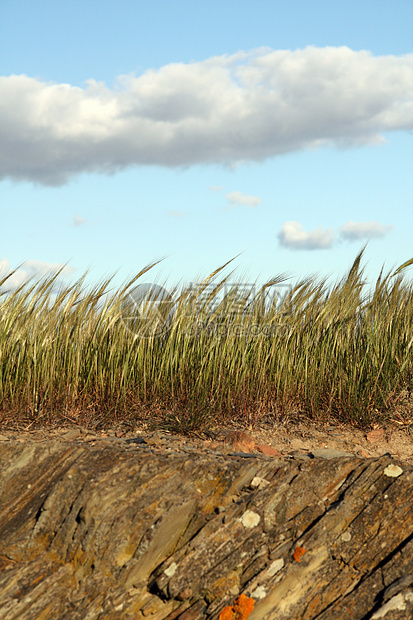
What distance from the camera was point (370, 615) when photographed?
7.17 feet

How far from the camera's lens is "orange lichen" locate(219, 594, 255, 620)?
227 centimetres

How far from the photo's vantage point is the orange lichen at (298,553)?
2381mm

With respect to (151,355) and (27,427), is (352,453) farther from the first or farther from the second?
(27,427)

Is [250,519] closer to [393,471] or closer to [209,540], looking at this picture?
[209,540]

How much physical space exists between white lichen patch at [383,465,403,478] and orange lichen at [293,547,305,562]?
0.59m

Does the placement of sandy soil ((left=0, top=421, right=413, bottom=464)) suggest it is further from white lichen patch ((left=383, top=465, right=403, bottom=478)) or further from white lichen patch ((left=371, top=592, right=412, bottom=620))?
white lichen patch ((left=371, top=592, right=412, bottom=620))

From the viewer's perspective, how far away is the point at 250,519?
2.54m

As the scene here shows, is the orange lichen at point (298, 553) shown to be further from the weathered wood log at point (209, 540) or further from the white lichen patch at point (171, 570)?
the white lichen patch at point (171, 570)

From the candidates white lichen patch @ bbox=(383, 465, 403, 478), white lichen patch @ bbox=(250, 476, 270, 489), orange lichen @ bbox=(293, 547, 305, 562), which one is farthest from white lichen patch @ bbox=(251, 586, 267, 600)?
white lichen patch @ bbox=(383, 465, 403, 478)

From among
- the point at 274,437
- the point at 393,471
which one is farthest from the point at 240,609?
the point at 274,437

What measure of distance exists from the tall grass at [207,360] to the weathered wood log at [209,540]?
128 cm

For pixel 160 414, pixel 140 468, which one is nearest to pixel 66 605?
pixel 140 468

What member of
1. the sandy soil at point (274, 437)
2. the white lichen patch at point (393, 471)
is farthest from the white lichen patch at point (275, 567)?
the sandy soil at point (274, 437)

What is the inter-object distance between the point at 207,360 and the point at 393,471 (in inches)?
75.0
